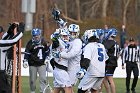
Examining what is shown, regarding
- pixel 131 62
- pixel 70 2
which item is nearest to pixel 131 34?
pixel 70 2

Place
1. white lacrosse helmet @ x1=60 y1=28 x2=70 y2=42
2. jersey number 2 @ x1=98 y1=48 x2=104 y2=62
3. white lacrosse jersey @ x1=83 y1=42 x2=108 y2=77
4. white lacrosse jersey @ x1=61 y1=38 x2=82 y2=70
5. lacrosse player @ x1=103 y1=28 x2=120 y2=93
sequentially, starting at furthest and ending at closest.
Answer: lacrosse player @ x1=103 y1=28 x2=120 y2=93 < white lacrosse helmet @ x1=60 y1=28 x2=70 y2=42 < white lacrosse jersey @ x1=61 y1=38 x2=82 y2=70 < jersey number 2 @ x1=98 y1=48 x2=104 y2=62 < white lacrosse jersey @ x1=83 y1=42 x2=108 y2=77

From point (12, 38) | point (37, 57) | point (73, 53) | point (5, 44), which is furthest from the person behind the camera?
point (37, 57)

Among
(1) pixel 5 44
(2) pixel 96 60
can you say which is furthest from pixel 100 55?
(1) pixel 5 44

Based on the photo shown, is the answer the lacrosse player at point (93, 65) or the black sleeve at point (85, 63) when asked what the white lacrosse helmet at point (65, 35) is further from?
the black sleeve at point (85, 63)

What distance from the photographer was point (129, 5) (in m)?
53.4

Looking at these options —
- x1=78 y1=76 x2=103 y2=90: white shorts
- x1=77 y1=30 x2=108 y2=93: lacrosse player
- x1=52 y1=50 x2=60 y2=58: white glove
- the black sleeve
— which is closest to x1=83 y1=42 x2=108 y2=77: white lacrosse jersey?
x1=77 y1=30 x2=108 y2=93: lacrosse player

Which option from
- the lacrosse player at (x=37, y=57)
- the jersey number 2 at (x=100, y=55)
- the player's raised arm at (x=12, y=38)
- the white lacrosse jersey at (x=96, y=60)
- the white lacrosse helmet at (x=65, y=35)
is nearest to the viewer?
the player's raised arm at (x=12, y=38)

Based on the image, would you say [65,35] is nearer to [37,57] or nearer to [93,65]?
[93,65]

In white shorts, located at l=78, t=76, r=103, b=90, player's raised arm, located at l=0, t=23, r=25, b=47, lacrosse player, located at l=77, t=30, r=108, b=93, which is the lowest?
white shorts, located at l=78, t=76, r=103, b=90

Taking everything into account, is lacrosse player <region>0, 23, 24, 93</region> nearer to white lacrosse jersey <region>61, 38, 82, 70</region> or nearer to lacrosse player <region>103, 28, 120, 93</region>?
white lacrosse jersey <region>61, 38, 82, 70</region>

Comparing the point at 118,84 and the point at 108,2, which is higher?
the point at 108,2

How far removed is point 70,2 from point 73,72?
4542 cm

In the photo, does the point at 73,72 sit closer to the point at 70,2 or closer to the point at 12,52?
the point at 12,52

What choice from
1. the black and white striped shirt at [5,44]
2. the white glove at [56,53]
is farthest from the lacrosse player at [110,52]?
the black and white striped shirt at [5,44]
